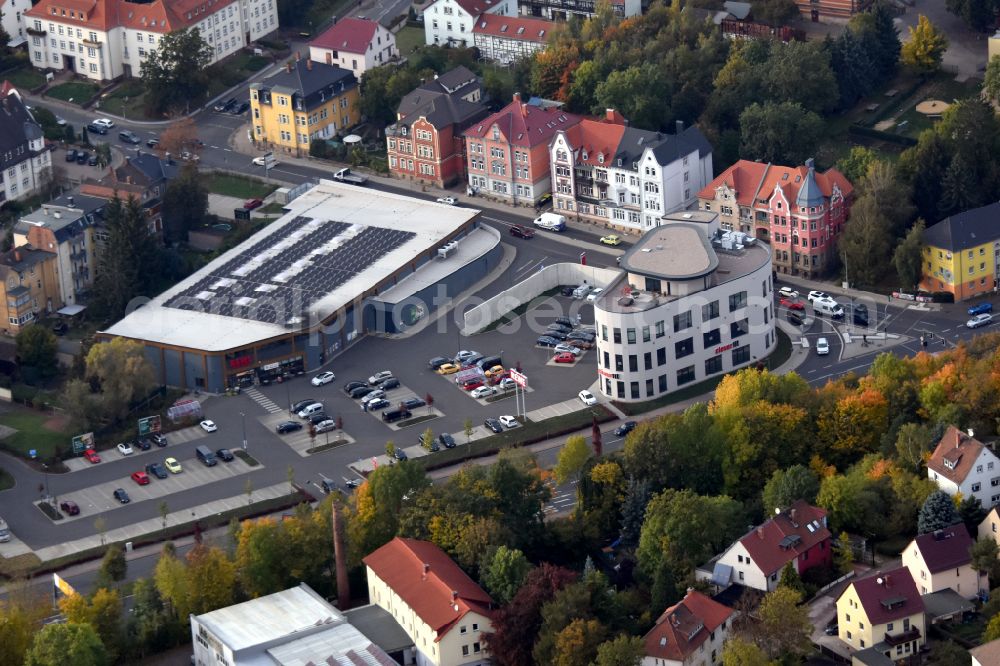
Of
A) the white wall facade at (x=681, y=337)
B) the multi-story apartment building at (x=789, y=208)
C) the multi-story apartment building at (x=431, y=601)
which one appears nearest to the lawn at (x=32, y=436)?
the multi-story apartment building at (x=431, y=601)

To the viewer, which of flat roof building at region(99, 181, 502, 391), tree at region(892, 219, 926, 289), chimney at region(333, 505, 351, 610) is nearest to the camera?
chimney at region(333, 505, 351, 610)

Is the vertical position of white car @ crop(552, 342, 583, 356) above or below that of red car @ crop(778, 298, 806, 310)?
below

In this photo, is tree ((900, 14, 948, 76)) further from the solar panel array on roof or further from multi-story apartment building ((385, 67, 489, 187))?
the solar panel array on roof

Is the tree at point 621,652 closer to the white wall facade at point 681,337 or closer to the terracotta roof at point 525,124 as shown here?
the white wall facade at point 681,337

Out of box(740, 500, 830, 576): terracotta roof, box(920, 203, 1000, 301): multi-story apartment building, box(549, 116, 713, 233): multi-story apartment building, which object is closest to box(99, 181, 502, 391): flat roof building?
A: box(549, 116, 713, 233): multi-story apartment building

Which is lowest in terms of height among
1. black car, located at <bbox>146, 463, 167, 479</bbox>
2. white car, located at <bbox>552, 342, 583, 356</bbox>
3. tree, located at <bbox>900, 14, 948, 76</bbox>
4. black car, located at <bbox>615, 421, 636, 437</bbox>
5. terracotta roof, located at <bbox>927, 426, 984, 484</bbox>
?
black car, located at <bbox>146, 463, 167, 479</bbox>

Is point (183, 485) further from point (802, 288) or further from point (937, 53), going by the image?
point (937, 53)
